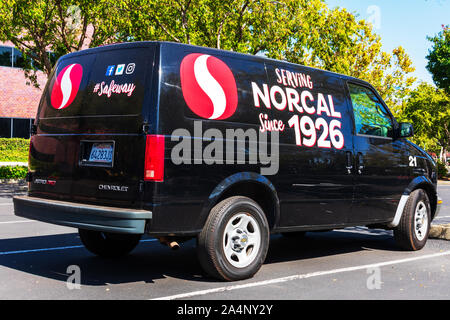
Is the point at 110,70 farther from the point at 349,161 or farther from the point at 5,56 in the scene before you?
the point at 5,56

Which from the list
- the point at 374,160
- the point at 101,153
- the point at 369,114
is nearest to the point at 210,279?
the point at 101,153

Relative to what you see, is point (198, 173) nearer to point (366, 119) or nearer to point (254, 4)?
point (366, 119)

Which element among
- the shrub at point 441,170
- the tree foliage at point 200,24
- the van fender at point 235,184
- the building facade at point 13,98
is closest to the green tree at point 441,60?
the shrub at point 441,170

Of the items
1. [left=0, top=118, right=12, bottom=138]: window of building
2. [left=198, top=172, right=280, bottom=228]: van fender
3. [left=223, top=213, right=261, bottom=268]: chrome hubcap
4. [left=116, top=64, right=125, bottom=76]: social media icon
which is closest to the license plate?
[left=116, top=64, right=125, bottom=76]: social media icon

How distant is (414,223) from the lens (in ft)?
26.7

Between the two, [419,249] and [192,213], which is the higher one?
[192,213]

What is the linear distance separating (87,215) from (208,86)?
1.72 metres

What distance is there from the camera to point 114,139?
5.58 metres

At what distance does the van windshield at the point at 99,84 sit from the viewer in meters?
5.57

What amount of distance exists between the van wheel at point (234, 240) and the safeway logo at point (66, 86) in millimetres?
2025

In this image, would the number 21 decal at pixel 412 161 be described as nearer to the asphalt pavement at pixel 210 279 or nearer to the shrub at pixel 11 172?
the asphalt pavement at pixel 210 279

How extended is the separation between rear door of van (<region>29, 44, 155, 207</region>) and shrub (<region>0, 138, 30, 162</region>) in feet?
92.6
